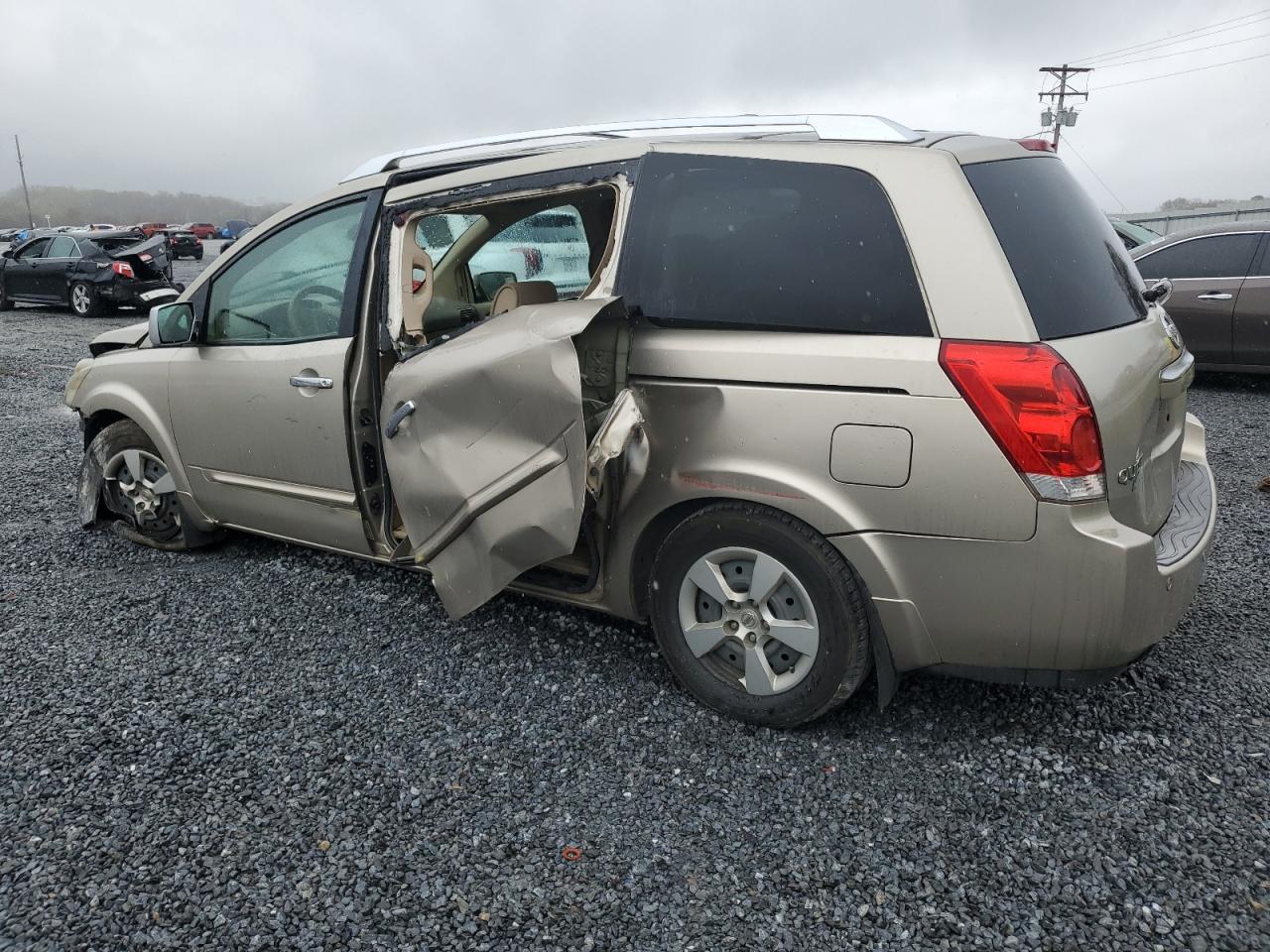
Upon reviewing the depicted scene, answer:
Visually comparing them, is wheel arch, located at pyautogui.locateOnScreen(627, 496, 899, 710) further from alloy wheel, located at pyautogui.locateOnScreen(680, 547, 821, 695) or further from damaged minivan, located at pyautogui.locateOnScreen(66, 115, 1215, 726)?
alloy wheel, located at pyautogui.locateOnScreen(680, 547, 821, 695)

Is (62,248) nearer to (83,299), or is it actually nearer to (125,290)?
(83,299)

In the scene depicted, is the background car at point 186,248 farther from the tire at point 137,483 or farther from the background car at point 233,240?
the tire at point 137,483

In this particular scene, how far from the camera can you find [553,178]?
3041 millimetres

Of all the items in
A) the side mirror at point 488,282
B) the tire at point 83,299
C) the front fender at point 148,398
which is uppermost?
the side mirror at point 488,282

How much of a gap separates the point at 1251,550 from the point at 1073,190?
7.62 feet

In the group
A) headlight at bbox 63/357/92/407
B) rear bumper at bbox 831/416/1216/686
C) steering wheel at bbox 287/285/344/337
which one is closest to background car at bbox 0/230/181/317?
headlight at bbox 63/357/92/407

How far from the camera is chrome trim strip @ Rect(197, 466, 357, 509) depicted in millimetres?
3664

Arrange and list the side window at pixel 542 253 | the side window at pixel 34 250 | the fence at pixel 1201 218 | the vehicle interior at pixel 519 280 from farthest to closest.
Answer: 1. the fence at pixel 1201 218
2. the side window at pixel 34 250
3. the side window at pixel 542 253
4. the vehicle interior at pixel 519 280

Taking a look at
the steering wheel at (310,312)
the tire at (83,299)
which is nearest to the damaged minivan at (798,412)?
the steering wheel at (310,312)

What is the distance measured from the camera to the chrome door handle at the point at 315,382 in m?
3.53

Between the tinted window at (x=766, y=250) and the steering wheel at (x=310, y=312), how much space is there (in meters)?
1.39

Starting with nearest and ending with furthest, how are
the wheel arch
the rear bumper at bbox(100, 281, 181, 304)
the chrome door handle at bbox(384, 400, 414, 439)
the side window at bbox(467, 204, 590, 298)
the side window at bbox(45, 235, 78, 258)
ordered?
the wheel arch, the chrome door handle at bbox(384, 400, 414, 439), the side window at bbox(467, 204, 590, 298), the rear bumper at bbox(100, 281, 181, 304), the side window at bbox(45, 235, 78, 258)

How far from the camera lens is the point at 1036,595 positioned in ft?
7.95

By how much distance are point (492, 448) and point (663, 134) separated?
3.83 feet
